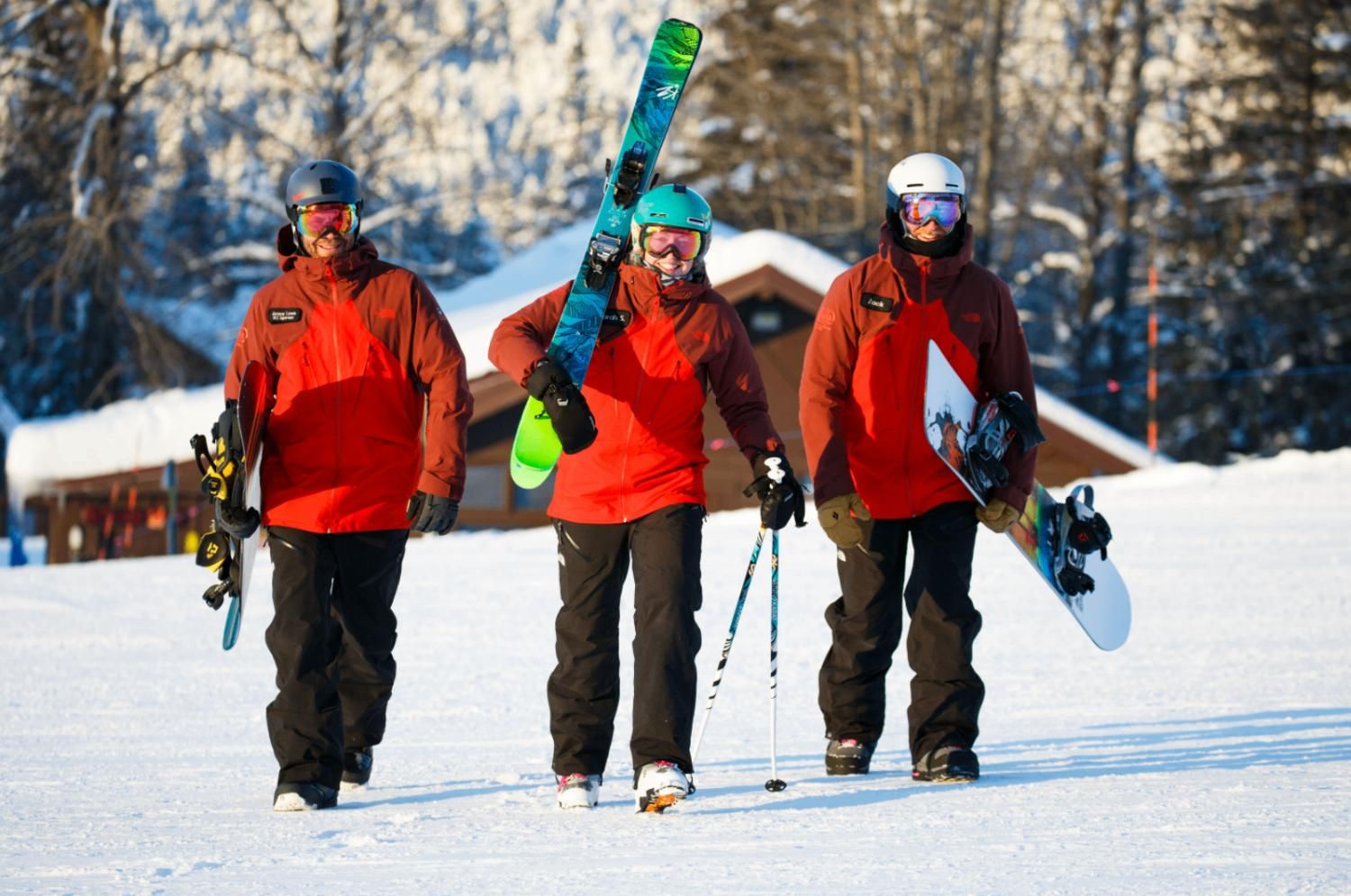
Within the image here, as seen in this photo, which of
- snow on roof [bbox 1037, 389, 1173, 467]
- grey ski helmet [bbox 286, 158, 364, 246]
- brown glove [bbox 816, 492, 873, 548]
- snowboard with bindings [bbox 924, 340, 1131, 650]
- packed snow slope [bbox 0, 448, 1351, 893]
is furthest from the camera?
snow on roof [bbox 1037, 389, 1173, 467]

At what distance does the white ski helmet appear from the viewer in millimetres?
5578

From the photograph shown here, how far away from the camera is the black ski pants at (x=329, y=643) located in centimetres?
509

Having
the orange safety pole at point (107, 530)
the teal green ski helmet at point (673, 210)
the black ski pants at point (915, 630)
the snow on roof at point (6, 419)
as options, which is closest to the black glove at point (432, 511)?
the teal green ski helmet at point (673, 210)

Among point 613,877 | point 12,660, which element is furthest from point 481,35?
point 613,877

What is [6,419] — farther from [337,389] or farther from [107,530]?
[337,389]

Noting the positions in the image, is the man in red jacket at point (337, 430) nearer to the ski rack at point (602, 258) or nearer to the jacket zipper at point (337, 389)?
the jacket zipper at point (337, 389)

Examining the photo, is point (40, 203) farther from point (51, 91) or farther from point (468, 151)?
point (468, 151)

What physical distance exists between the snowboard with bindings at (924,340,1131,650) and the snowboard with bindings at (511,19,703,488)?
3.47 ft

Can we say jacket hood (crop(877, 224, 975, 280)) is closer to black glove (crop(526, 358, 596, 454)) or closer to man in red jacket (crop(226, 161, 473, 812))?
black glove (crop(526, 358, 596, 454))

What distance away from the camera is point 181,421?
19.2 metres

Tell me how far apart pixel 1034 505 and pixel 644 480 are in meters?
1.81

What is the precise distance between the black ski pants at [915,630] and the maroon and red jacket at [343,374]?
1355 millimetres

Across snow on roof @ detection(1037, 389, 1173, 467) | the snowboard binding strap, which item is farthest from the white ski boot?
snow on roof @ detection(1037, 389, 1173, 467)

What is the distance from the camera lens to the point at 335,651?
17.2ft
